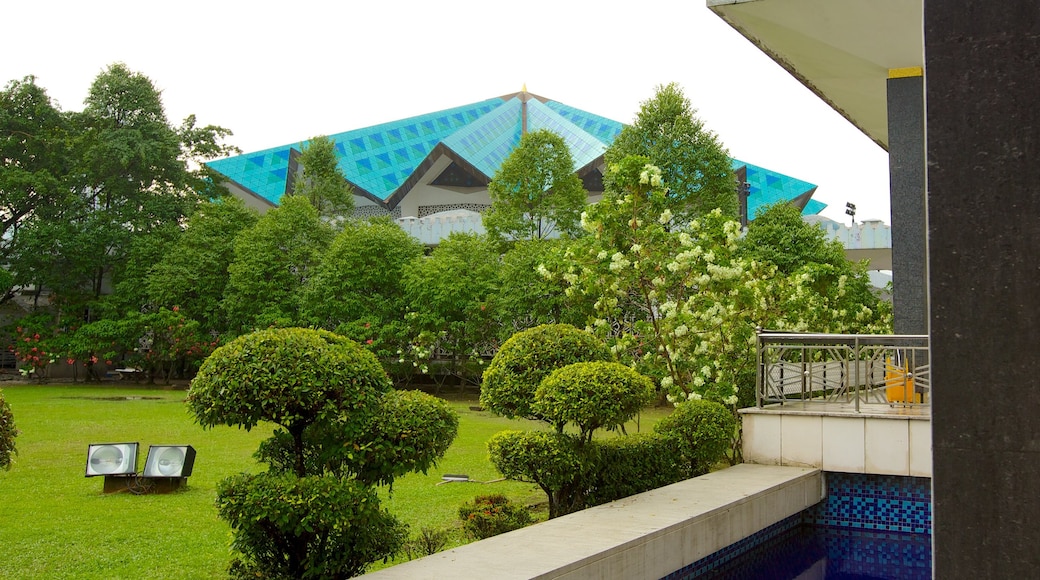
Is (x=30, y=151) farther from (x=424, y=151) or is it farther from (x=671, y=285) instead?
(x=424, y=151)

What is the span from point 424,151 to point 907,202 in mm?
33704

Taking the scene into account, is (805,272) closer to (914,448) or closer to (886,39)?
(886,39)

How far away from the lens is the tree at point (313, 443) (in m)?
3.86

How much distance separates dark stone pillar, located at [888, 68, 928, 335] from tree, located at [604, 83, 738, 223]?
27.4 feet

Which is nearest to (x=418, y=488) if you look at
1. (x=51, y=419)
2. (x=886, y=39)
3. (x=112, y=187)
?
(x=886, y=39)

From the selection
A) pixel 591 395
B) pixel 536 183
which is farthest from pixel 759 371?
pixel 536 183

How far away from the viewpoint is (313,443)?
169 inches

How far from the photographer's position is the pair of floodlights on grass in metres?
7.31

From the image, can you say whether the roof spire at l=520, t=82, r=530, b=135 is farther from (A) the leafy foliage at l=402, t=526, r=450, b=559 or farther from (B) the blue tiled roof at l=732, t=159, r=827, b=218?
(A) the leafy foliage at l=402, t=526, r=450, b=559

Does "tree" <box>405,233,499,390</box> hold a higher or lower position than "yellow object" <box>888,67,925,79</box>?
lower

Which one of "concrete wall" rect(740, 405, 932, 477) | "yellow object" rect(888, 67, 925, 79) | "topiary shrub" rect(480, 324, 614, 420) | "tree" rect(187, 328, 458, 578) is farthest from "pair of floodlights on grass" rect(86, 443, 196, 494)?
"yellow object" rect(888, 67, 925, 79)

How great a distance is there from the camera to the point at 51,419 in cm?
1312

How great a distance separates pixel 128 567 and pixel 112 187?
66.1 ft

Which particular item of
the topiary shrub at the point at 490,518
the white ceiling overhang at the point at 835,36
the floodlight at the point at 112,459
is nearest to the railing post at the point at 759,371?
the white ceiling overhang at the point at 835,36
